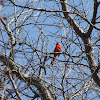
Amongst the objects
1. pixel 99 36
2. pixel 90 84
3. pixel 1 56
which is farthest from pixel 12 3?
pixel 90 84

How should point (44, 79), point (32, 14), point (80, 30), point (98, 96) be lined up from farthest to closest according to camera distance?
point (80, 30), point (32, 14), point (98, 96), point (44, 79)

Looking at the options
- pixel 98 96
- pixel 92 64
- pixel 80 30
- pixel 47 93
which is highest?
pixel 80 30

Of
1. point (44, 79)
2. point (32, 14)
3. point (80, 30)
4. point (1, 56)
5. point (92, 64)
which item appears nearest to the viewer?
point (1, 56)

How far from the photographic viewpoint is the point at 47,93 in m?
3.78

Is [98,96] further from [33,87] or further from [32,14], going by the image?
[32,14]

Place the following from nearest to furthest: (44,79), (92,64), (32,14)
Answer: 1. (44,79)
2. (32,14)
3. (92,64)

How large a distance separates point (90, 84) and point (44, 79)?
0.89m

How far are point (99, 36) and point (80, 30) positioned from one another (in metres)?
1.18

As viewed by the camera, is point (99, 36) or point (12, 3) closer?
point (12, 3)

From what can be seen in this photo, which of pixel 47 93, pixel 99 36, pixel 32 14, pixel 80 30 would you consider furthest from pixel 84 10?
pixel 47 93

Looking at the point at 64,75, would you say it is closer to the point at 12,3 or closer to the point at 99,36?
the point at 99,36

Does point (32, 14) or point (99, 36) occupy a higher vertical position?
point (32, 14)

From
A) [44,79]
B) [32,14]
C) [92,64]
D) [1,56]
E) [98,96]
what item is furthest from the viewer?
[92,64]

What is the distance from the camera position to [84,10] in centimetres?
510
